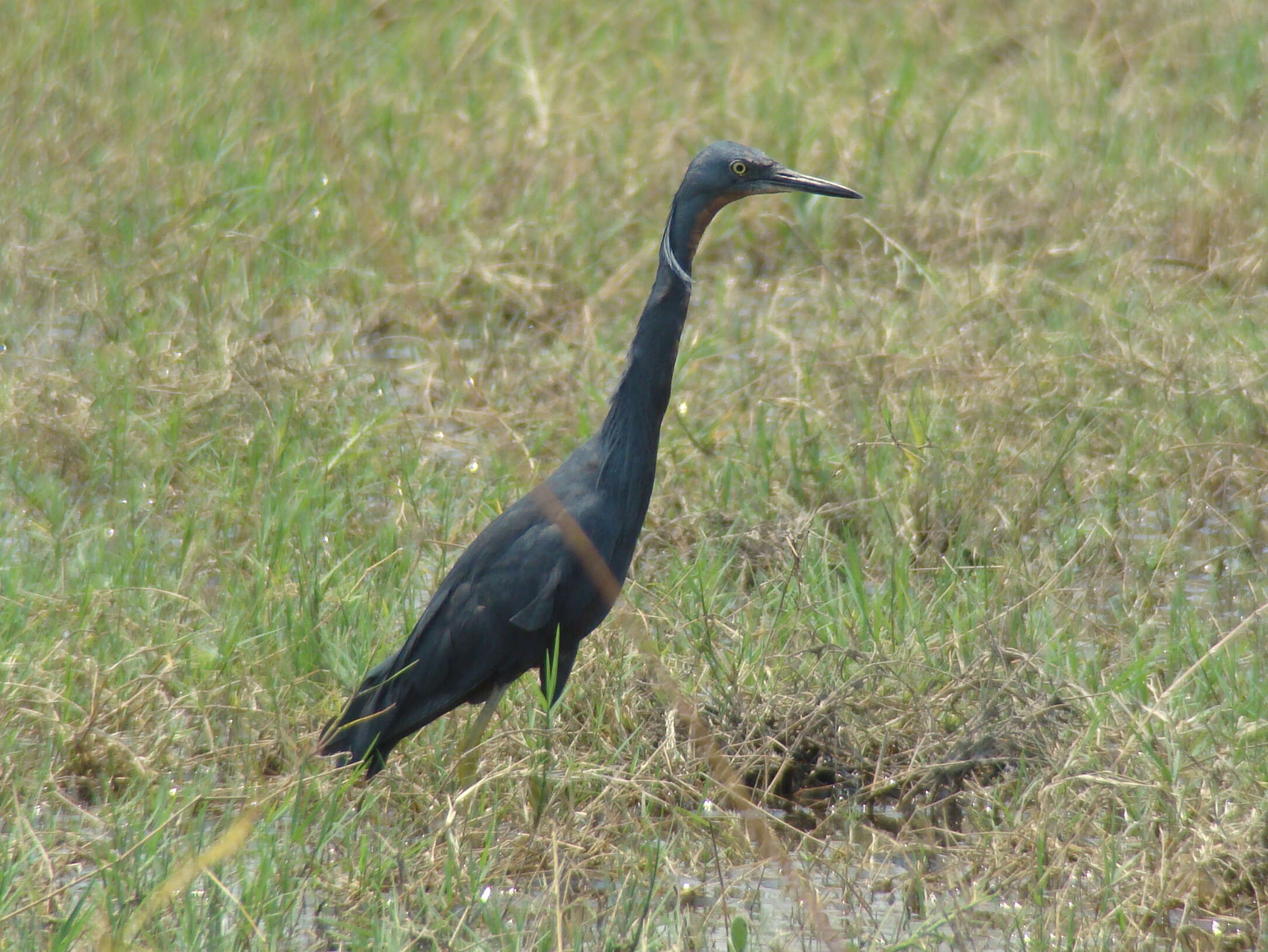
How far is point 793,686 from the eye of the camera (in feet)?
12.6

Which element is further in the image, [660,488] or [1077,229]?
[1077,229]

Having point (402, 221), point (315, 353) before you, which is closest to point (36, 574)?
point (315, 353)

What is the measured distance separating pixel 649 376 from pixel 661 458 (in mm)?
1450

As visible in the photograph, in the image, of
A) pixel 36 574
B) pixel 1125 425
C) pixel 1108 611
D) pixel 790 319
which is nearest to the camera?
pixel 36 574

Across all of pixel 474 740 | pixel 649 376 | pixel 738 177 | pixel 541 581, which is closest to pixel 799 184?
pixel 738 177

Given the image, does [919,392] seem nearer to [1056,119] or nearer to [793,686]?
[793,686]

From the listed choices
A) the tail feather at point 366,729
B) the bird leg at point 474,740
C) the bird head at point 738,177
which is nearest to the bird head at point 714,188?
the bird head at point 738,177

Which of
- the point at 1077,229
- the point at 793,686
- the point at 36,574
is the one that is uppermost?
the point at 36,574

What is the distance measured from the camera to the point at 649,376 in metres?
3.67

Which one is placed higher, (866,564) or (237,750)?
(237,750)

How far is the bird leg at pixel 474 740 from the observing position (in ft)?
11.8

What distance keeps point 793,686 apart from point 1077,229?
11.3 ft

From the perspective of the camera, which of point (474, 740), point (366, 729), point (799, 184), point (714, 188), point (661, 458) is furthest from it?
point (661, 458)

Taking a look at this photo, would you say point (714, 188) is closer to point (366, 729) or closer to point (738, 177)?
point (738, 177)
